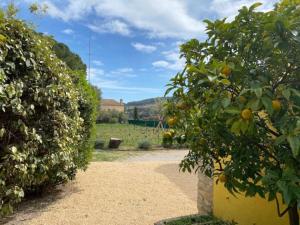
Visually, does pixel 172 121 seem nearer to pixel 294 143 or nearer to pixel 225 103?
pixel 225 103

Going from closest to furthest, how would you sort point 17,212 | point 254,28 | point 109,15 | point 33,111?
point 254,28 → point 33,111 → point 17,212 → point 109,15

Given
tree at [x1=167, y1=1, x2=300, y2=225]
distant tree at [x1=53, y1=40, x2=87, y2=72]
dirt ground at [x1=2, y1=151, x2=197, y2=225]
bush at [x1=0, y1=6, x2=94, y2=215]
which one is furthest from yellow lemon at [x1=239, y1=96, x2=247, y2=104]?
distant tree at [x1=53, y1=40, x2=87, y2=72]

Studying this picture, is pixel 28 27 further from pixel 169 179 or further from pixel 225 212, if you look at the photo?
pixel 169 179

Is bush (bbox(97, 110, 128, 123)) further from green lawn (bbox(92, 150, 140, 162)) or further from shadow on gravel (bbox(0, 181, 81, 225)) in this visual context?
shadow on gravel (bbox(0, 181, 81, 225))

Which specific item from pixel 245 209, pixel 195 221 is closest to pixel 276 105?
pixel 245 209

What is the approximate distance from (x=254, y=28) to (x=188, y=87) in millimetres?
604

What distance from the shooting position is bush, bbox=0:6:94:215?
3720 mm

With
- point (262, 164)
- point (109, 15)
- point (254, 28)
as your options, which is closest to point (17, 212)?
point (262, 164)

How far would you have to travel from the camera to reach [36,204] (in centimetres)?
612

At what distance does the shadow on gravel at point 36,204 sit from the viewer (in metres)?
5.21

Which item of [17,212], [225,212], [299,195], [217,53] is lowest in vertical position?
[17,212]

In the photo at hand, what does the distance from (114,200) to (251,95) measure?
A: 5492 millimetres

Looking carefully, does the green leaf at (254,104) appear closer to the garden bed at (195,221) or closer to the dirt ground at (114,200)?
the garden bed at (195,221)

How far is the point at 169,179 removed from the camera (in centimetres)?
889
